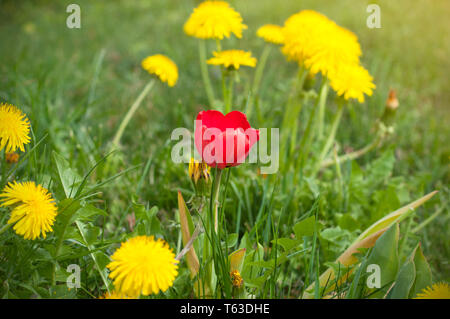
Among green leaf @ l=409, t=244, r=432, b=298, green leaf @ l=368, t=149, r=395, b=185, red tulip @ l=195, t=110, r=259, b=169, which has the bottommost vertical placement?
green leaf @ l=409, t=244, r=432, b=298

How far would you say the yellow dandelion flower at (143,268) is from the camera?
2.15ft

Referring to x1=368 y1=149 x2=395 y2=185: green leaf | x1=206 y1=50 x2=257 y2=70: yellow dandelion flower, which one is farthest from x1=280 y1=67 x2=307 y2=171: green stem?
x1=368 y1=149 x2=395 y2=185: green leaf

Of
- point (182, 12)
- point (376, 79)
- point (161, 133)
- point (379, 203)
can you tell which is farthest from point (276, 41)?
point (182, 12)

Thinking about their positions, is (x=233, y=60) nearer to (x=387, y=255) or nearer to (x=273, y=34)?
(x=273, y=34)

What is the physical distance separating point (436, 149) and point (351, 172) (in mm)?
638

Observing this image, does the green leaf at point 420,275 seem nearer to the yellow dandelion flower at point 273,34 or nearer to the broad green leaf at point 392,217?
the broad green leaf at point 392,217

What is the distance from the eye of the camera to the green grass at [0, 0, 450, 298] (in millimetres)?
1099

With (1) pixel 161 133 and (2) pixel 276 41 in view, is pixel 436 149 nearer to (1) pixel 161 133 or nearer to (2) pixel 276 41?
(2) pixel 276 41

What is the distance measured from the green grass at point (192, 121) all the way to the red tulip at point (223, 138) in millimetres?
207

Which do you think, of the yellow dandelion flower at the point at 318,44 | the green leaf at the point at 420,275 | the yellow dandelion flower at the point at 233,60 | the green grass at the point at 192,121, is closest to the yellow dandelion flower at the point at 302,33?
the yellow dandelion flower at the point at 318,44

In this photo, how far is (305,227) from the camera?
2.90 feet

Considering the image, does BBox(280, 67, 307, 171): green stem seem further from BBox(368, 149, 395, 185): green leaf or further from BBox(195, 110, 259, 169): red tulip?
BBox(195, 110, 259, 169): red tulip

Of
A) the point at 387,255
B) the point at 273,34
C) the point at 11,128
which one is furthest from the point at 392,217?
the point at 11,128

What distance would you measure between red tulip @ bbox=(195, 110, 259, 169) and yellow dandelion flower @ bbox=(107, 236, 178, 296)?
19cm
